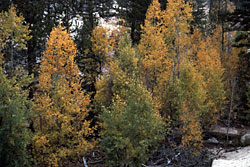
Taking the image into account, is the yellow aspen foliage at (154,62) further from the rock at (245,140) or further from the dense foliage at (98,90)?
the rock at (245,140)

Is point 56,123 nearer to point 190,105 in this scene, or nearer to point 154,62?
point 154,62

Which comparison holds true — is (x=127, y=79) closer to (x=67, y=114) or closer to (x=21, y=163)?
(x=67, y=114)

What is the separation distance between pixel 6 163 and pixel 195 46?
103 ft

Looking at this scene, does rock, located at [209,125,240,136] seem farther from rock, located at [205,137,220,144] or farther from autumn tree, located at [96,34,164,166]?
autumn tree, located at [96,34,164,166]

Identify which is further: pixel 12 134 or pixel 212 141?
pixel 212 141

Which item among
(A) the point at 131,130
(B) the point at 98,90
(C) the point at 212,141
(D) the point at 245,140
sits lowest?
(C) the point at 212,141

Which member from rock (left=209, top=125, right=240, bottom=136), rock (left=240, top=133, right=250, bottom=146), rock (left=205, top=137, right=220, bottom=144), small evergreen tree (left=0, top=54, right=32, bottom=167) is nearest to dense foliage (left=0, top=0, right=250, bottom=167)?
small evergreen tree (left=0, top=54, right=32, bottom=167)

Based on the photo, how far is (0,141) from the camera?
15016mm

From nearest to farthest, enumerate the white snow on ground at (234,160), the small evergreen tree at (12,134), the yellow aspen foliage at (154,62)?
the small evergreen tree at (12,134), the white snow on ground at (234,160), the yellow aspen foliage at (154,62)

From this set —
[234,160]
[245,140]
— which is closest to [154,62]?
[234,160]

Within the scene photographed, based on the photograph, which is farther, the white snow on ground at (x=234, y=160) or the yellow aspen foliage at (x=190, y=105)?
A: the yellow aspen foliage at (x=190, y=105)

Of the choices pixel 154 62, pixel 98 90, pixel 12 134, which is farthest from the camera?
pixel 154 62

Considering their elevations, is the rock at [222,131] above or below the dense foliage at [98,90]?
below

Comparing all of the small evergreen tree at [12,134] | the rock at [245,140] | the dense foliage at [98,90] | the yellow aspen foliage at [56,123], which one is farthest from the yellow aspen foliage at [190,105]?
the small evergreen tree at [12,134]
